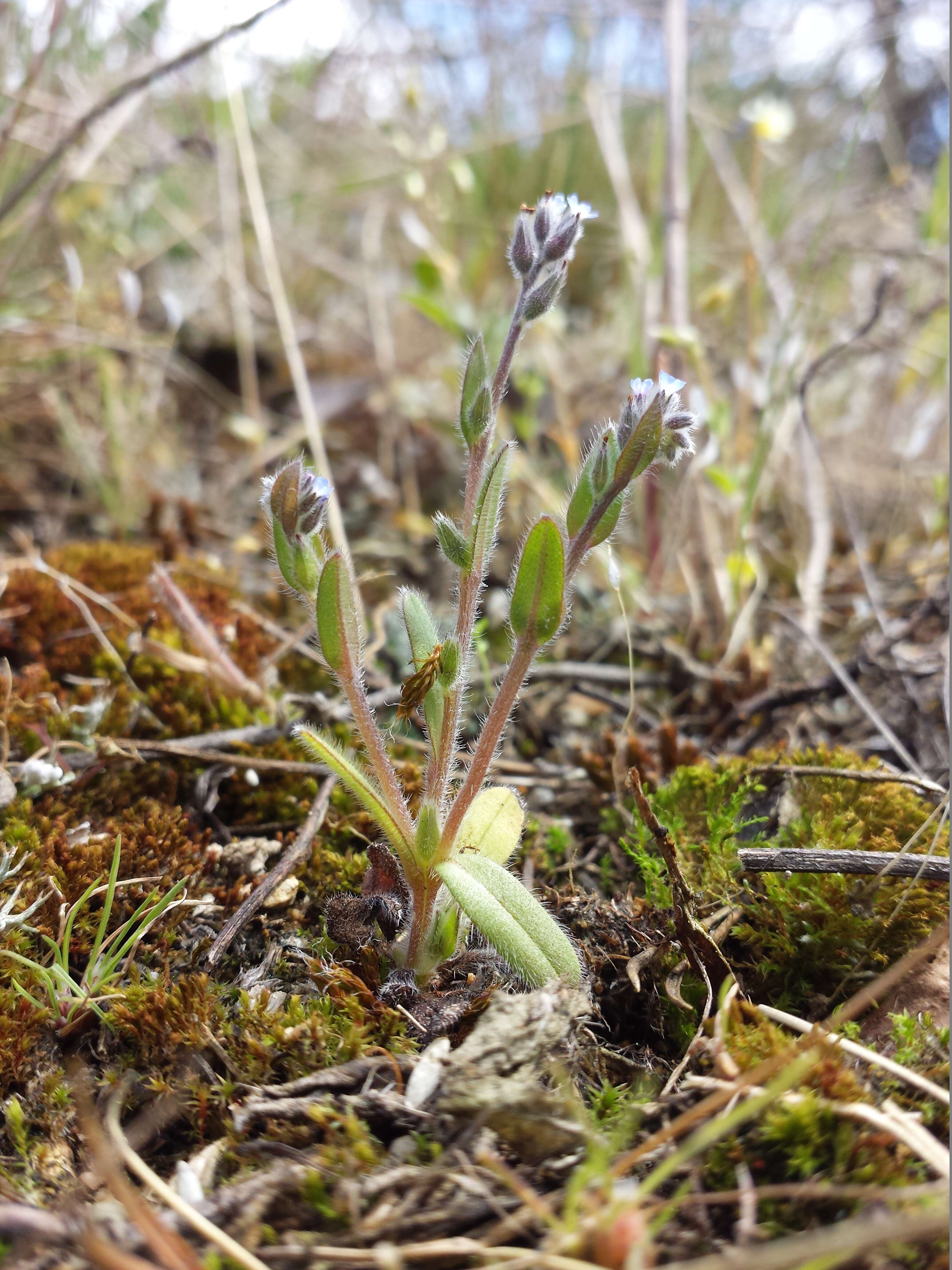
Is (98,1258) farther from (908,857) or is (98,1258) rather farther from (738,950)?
(908,857)

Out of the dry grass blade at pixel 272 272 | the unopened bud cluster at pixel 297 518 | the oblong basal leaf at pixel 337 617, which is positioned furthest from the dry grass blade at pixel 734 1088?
the dry grass blade at pixel 272 272

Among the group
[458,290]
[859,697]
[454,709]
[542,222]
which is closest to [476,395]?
[542,222]

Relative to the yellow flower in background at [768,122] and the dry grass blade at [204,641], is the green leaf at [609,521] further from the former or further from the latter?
the yellow flower in background at [768,122]

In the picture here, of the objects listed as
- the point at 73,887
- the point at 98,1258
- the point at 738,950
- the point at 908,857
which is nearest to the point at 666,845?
the point at 738,950

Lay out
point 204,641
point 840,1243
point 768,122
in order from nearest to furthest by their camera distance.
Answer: point 840,1243, point 204,641, point 768,122

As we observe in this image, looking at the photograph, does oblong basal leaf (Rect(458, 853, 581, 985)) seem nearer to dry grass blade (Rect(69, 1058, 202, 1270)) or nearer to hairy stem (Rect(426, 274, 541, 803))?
hairy stem (Rect(426, 274, 541, 803))

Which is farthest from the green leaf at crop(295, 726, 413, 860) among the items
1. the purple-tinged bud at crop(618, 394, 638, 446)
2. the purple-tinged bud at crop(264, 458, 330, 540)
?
the purple-tinged bud at crop(618, 394, 638, 446)

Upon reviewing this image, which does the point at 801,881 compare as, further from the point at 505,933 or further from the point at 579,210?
the point at 579,210
